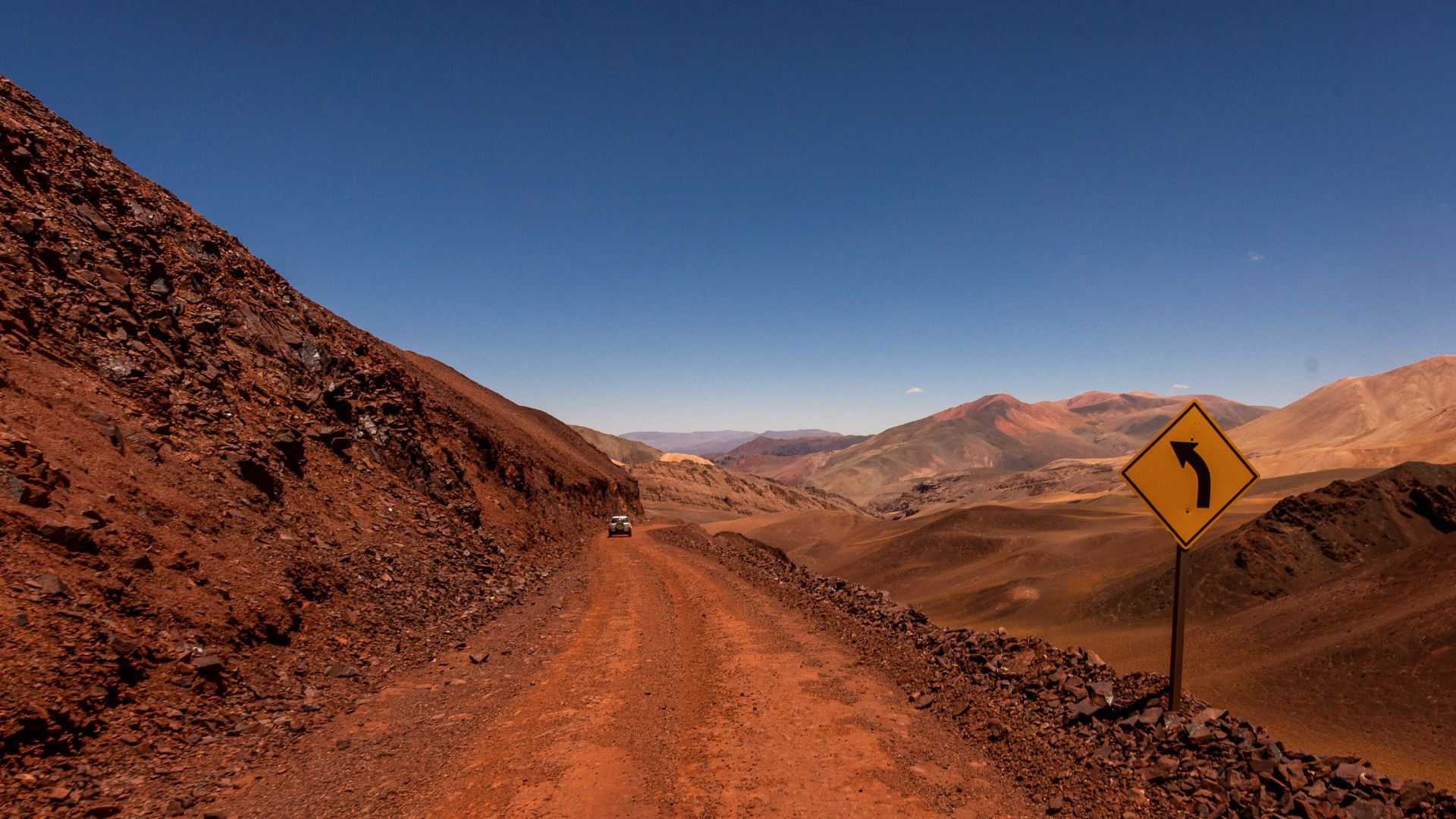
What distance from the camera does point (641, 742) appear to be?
670 cm

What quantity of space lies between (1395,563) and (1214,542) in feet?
24.1


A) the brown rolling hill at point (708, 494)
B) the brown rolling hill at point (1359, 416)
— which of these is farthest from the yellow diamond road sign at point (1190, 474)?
the brown rolling hill at point (1359, 416)

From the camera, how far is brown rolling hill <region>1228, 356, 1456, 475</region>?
102m

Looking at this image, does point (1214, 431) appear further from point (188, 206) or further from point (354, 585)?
point (188, 206)

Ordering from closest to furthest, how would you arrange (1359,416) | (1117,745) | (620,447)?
(1117,745)
(1359,416)
(620,447)

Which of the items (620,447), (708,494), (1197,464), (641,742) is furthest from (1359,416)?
(641,742)

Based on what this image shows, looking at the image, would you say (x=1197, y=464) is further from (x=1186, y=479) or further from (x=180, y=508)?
(x=180, y=508)

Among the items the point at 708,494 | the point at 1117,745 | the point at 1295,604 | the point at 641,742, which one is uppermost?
the point at 708,494

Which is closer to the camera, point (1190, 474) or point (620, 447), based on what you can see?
point (1190, 474)

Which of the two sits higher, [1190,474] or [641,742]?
[1190,474]

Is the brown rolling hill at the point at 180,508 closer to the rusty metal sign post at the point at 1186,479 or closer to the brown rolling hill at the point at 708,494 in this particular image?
the rusty metal sign post at the point at 1186,479

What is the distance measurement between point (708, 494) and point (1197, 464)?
100.0 m

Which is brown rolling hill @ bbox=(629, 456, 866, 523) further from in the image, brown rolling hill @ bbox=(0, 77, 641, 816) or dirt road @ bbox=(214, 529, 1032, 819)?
dirt road @ bbox=(214, 529, 1032, 819)

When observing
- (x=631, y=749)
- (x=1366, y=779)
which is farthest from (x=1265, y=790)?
(x=631, y=749)
